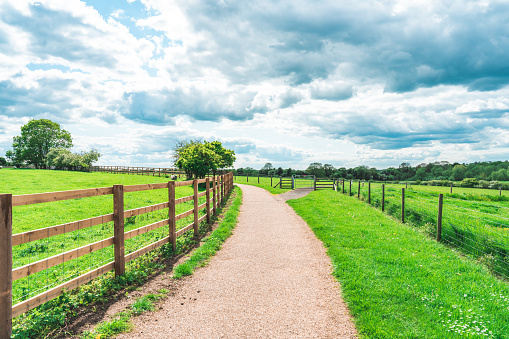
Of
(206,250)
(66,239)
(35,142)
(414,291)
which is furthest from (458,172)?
(35,142)

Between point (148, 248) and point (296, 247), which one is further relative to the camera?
point (296, 247)

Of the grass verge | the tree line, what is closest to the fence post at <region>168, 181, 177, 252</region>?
the grass verge

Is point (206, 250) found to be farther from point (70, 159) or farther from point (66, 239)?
point (70, 159)

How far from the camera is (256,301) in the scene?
4.71 meters

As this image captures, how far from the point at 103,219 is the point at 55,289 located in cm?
122

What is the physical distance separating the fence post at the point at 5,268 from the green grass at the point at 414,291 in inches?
171

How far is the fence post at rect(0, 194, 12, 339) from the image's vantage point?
3398 mm

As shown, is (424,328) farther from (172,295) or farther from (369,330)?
(172,295)

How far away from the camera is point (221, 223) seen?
11.3 m

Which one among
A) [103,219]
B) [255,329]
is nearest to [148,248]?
[103,219]

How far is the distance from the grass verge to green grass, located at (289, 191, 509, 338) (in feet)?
11.2

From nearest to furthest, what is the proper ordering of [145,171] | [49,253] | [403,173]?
[49,253] → [145,171] → [403,173]

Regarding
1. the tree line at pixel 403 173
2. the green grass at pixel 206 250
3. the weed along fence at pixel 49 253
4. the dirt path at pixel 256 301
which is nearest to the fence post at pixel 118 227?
the weed along fence at pixel 49 253

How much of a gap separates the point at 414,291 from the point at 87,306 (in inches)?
206
